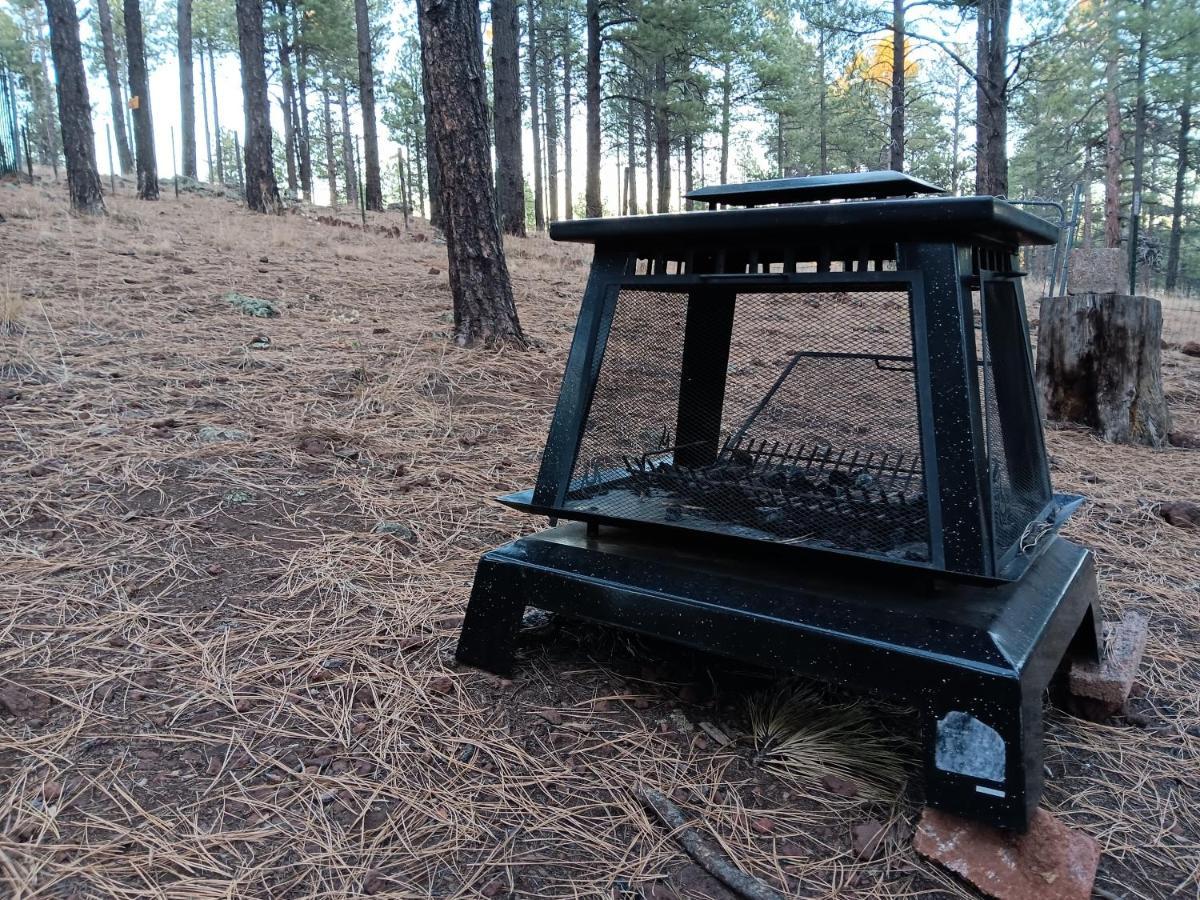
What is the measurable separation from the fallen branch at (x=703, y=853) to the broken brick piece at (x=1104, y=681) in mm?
937

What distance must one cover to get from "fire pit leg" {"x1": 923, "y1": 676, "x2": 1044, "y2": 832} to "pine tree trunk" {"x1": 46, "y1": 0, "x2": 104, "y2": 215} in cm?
992

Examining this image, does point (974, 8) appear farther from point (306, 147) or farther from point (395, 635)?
point (306, 147)

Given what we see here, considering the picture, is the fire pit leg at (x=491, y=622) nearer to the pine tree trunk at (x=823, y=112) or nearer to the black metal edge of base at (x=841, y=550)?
the black metal edge of base at (x=841, y=550)

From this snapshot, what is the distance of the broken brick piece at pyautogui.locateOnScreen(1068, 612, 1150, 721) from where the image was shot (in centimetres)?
166

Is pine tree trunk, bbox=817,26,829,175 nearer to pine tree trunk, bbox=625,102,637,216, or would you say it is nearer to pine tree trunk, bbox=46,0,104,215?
pine tree trunk, bbox=625,102,637,216

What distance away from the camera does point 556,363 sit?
4.19m

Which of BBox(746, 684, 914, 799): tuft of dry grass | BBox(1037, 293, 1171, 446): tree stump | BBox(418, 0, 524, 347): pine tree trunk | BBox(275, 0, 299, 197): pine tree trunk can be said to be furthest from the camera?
BBox(275, 0, 299, 197): pine tree trunk

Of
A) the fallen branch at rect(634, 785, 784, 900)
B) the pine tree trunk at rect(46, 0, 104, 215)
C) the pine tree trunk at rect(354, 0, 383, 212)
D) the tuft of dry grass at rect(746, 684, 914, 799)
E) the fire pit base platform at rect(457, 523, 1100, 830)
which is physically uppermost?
the pine tree trunk at rect(354, 0, 383, 212)

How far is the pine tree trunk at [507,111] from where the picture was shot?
1136 centimetres

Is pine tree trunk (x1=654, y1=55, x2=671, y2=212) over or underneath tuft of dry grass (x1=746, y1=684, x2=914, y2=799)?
over

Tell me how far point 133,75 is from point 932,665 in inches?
700

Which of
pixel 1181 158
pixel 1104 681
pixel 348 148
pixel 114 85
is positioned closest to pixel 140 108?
pixel 114 85

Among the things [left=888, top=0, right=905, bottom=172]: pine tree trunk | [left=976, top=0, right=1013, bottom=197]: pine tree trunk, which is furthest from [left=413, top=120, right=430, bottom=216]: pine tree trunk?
[left=976, top=0, right=1013, bottom=197]: pine tree trunk

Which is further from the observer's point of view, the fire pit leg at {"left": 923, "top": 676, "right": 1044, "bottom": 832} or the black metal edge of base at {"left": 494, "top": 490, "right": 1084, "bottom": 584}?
the black metal edge of base at {"left": 494, "top": 490, "right": 1084, "bottom": 584}
